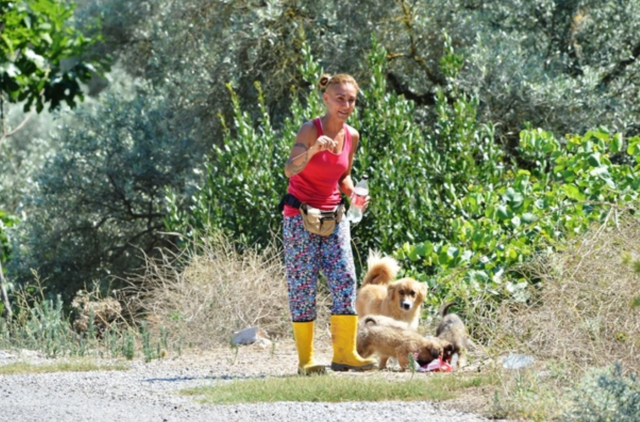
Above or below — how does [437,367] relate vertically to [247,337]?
above

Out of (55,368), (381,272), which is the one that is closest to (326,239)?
(55,368)

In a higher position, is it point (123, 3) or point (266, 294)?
point (123, 3)

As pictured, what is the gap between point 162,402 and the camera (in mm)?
6918

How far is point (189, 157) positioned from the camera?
17.8 meters

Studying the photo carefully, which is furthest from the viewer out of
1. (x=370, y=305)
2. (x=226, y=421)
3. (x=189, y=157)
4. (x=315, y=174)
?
(x=189, y=157)

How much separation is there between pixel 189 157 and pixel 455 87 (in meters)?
5.82

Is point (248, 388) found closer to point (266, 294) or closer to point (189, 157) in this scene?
point (266, 294)

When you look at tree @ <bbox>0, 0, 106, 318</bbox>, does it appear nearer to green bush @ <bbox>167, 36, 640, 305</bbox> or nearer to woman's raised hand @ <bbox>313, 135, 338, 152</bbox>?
green bush @ <bbox>167, 36, 640, 305</bbox>

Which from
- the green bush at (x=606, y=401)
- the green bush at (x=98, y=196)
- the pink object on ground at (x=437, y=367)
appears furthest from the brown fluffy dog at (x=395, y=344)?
the green bush at (x=98, y=196)

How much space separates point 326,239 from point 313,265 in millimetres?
207

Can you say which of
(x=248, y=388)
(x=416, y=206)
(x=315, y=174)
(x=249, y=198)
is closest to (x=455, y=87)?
(x=416, y=206)

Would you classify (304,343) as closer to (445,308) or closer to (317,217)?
(317,217)

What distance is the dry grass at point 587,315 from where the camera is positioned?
23.7 feet

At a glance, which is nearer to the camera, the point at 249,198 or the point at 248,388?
the point at 248,388
